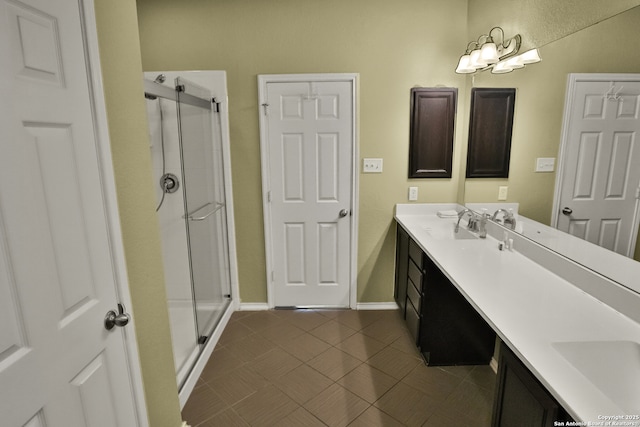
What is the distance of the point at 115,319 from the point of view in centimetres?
127

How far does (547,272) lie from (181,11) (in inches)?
125

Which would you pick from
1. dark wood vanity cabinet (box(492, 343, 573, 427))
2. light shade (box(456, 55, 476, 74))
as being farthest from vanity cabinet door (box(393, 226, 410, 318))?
dark wood vanity cabinet (box(492, 343, 573, 427))

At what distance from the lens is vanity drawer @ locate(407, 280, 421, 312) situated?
8.12 ft

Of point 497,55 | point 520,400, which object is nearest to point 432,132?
point 497,55

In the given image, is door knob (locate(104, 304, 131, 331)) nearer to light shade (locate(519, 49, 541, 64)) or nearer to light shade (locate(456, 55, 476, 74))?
light shade (locate(519, 49, 541, 64))

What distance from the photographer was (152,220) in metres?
1.52

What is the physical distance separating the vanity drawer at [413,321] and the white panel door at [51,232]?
6.22 feet

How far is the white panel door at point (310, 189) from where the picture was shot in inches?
116

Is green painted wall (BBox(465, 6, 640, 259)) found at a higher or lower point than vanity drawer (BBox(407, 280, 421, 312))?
higher

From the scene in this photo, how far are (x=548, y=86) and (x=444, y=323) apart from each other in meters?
1.55

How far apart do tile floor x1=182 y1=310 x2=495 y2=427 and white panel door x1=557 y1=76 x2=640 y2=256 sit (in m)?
1.20

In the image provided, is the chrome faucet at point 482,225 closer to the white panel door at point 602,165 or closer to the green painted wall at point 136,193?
the white panel door at point 602,165

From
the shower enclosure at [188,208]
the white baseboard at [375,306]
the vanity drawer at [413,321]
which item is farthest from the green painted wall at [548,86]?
the shower enclosure at [188,208]

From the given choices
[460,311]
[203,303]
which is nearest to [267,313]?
[203,303]
